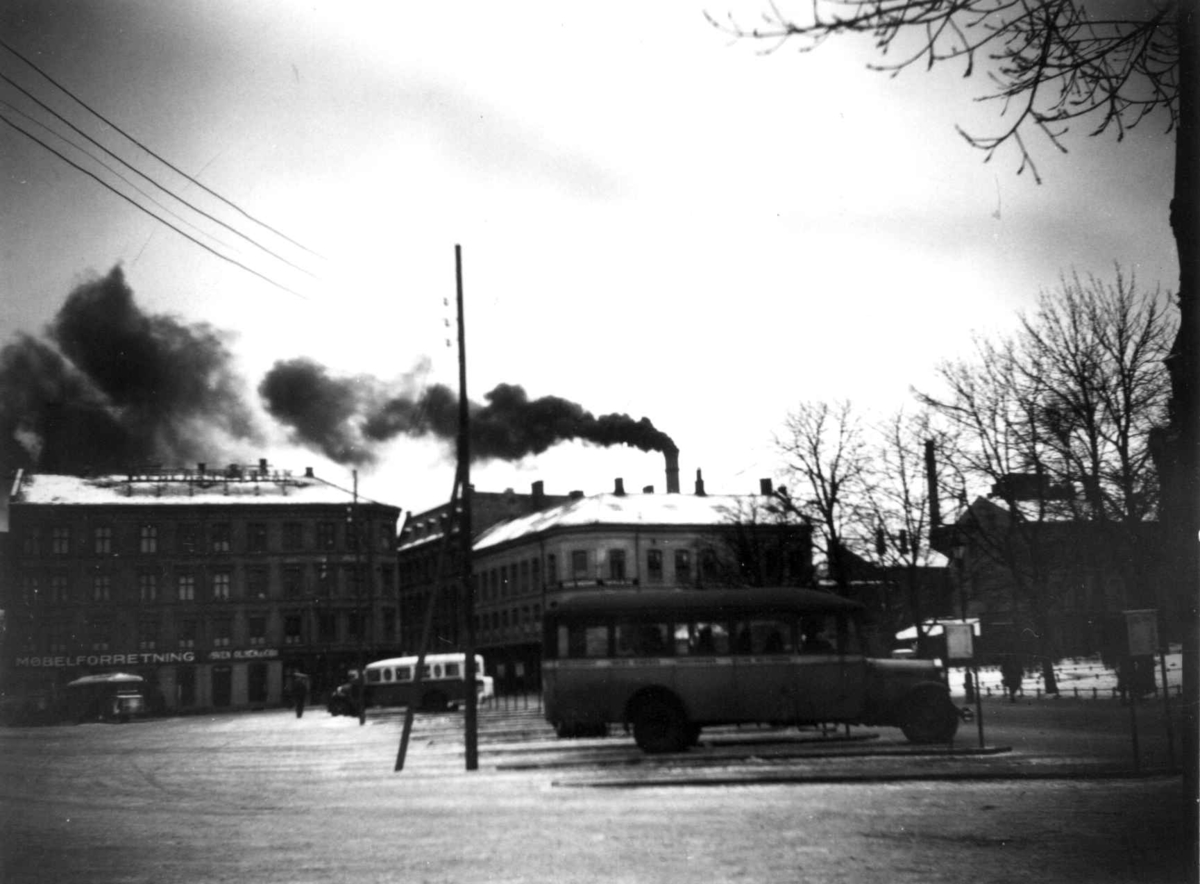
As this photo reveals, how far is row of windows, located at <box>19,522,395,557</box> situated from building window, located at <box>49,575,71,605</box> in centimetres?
121

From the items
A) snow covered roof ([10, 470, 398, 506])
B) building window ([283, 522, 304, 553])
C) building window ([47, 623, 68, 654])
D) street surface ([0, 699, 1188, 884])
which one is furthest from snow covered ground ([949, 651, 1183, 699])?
building window ([47, 623, 68, 654])

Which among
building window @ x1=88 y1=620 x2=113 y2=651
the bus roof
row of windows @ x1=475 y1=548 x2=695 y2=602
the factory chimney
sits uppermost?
the factory chimney

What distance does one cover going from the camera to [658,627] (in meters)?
23.9

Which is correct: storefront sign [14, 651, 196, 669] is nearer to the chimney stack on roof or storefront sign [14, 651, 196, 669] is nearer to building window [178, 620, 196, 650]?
building window [178, 620, 196, 650]

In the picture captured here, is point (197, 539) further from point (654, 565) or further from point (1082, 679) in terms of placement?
point (1082, 679)

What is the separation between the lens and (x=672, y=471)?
2354 inches

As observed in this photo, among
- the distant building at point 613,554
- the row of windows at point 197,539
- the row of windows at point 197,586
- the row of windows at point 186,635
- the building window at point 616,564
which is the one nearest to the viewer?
the distant building at point 613,554

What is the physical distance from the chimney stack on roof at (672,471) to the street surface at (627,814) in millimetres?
28001

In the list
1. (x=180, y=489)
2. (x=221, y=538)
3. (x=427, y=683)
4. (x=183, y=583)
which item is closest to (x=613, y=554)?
(x=427, y=683)

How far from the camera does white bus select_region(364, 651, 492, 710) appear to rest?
171ft

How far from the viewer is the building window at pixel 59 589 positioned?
59.6 meters

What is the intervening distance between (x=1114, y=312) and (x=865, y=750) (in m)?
14.8

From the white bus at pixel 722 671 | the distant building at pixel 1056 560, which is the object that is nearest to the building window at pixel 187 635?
the distant building at pixel 1056 560

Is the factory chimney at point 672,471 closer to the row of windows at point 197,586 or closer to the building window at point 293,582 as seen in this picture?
the row of windows at point 197,586
